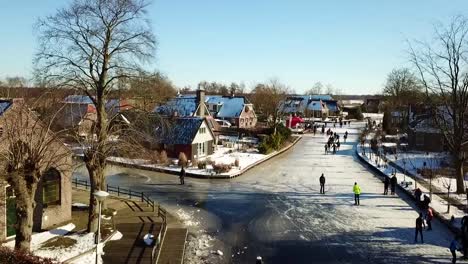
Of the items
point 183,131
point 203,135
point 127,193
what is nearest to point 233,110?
point 203,135

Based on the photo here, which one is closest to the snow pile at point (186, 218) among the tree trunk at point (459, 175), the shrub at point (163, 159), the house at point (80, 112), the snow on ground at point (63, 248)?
the snow on ground at point (63, 248)

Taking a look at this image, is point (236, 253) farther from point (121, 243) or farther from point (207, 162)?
point (207, 162)

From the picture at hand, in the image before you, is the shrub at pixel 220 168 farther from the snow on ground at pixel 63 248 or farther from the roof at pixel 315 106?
the roof at pixel 315 106

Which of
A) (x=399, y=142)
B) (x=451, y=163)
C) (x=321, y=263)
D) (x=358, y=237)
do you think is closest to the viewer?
(x=321, y=263)

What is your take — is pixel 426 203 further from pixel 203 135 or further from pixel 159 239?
pixel 203 135

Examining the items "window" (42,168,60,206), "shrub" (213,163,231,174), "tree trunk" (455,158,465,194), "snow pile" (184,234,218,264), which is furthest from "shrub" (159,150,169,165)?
"tree trunk" (455,158,465,194)

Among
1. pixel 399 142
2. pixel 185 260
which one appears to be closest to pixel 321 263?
pixel 185 260
